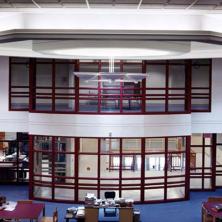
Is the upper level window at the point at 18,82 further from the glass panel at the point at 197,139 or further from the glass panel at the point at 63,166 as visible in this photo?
the glass panel at the point at 197,139

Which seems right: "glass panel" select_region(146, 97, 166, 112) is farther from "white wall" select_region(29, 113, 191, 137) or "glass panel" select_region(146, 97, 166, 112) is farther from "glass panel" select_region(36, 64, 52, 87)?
"glass panel" select_region(36, 64, 52, 87)

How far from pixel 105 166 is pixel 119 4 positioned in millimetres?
6269

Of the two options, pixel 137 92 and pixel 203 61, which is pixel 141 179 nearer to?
pixel 137 92

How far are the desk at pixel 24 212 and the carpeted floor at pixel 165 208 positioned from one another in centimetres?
156

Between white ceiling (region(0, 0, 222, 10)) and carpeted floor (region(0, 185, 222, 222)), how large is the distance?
651cm

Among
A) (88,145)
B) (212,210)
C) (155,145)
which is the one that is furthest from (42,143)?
(212,210)

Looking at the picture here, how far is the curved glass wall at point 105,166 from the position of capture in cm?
1488

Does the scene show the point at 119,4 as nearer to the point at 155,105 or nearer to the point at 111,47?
the point at 111,47

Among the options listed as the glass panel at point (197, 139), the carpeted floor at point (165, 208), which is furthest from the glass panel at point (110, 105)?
the glass panel at point (197, 139)

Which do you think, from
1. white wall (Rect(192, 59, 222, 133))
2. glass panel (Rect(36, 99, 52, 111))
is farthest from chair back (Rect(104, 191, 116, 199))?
white wall (Rect(192, 59, 222, 133))

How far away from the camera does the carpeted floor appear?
527 inches

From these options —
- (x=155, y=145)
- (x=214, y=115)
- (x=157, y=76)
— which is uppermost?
(x=157, y=76)

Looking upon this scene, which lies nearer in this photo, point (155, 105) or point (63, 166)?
point (63, 166)

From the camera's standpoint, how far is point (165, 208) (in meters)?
14.6
